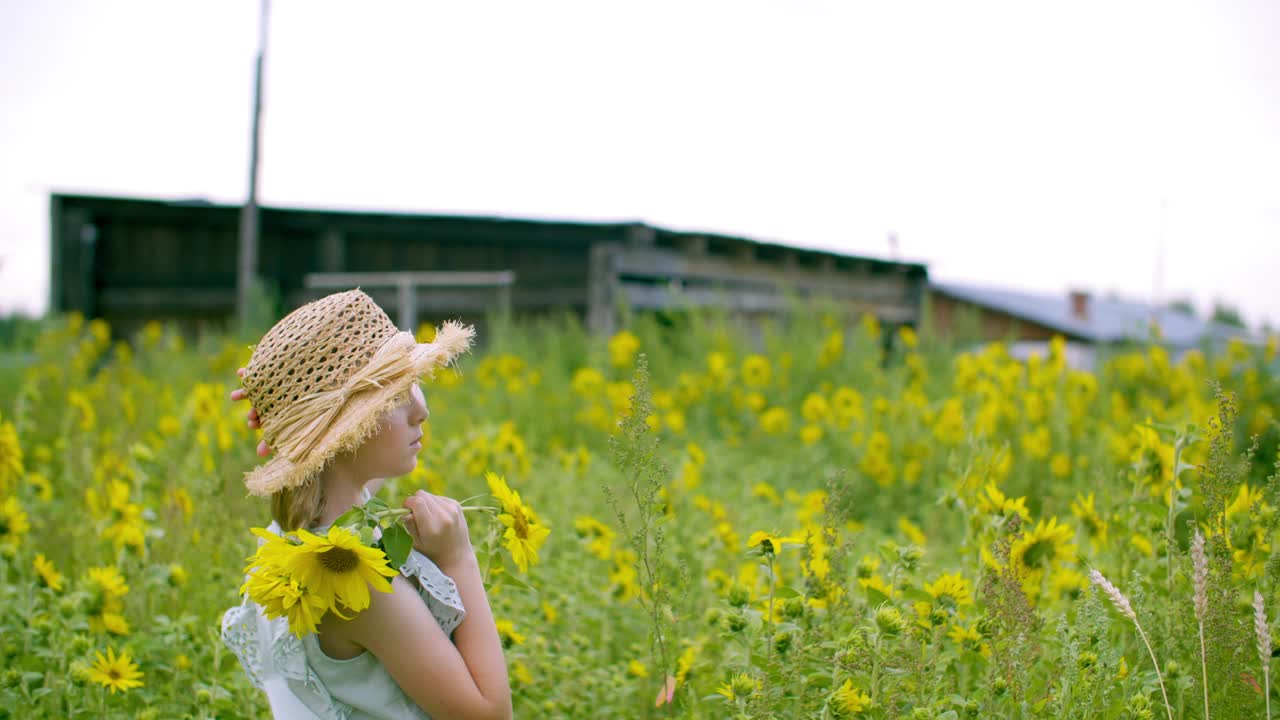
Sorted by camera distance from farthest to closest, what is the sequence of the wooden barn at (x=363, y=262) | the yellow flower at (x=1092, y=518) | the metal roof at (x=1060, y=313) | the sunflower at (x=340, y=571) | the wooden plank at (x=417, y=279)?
1. the metal roof at (x=1060, y=313)
2. the wooden plank at (x=417, y=279)
3. the wooden barn at (x=363, y=262)
4. the yellow flower at (x=1092, y=518)
5. the sunflower at (x=340, y=571)

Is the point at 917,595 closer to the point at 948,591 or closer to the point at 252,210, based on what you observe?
the point at 948,591

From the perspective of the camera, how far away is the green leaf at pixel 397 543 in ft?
4.15

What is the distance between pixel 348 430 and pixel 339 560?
0.24 meters

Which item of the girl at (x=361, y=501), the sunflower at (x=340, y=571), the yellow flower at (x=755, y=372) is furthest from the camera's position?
the yellow flower at (x=755, y=372)

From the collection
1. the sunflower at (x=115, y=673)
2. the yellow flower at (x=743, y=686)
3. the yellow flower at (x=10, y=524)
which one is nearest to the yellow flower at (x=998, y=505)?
the yellow flower at (x=743, y=686)

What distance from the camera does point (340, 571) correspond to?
1.24m

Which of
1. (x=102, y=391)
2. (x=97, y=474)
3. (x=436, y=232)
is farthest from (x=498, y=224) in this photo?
(x=97, y=474)

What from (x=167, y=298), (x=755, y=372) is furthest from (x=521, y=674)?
(x=167, y=298)

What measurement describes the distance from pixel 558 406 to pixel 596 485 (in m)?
1.87

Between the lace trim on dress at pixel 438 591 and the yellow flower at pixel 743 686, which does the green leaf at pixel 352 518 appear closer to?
the lace trim on dress at pixel 438 591

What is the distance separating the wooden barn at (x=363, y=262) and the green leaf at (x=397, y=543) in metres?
6.97

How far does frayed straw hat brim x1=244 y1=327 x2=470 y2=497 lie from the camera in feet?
4.68

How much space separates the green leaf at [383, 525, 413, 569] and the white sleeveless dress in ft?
0.55

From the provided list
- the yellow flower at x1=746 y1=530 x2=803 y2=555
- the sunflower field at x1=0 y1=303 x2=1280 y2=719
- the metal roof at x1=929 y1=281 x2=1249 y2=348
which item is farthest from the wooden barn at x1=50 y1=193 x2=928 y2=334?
the metal roof at x1=929 y1=281 x2=1249 y2=348
